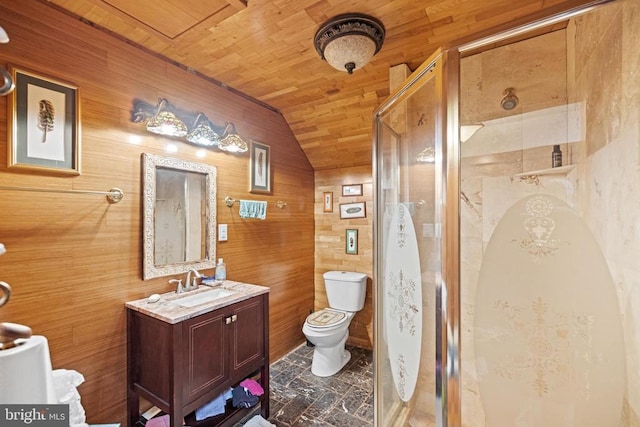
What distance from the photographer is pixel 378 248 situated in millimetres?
1643

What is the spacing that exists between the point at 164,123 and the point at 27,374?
1.30 m

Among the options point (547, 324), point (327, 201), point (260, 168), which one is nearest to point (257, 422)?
point (547, 324)

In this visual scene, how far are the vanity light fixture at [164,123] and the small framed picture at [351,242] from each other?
178 centimetres

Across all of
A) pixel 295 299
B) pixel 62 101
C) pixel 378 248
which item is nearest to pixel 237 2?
pixel 62 101

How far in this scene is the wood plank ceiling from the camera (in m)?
1.31

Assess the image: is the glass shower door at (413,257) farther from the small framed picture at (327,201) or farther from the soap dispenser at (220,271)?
the small framed picture at (327,201)

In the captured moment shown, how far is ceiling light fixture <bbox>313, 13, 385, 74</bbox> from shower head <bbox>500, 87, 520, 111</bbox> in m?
0.77

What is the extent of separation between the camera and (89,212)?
54.6 inches

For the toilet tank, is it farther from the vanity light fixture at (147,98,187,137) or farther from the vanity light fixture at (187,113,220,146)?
the vanity light fixture at (147,98,187,137)

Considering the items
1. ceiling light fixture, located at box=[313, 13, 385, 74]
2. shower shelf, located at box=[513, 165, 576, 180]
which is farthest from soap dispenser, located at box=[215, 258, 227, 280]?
shower shelf, located at box=[513, 165, 576, 180]

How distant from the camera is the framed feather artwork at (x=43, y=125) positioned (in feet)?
3.85

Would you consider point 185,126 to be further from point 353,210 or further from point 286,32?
point 353,210

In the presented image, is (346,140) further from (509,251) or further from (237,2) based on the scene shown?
(509,251)

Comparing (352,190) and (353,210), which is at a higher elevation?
(352,190)
